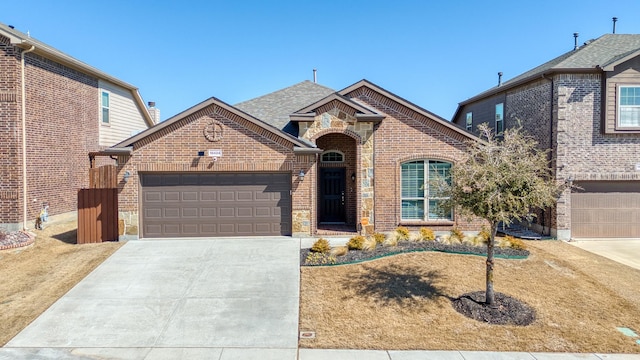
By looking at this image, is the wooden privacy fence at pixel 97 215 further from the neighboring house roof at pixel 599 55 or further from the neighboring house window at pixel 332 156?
the neighboring house roof at pixel 599 55

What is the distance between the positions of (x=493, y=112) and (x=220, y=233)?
1463 cm

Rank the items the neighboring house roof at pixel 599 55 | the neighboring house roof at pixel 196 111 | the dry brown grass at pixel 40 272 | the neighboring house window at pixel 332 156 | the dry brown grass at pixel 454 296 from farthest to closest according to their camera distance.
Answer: the neighboring house window at pixel 332 156 < the neighboring house roof at pixel 599 55 < the neighboring house roof at pixel 196 111 < the dry brown grass at pixel 40 272 < the dry brown grass at pixel 454 296

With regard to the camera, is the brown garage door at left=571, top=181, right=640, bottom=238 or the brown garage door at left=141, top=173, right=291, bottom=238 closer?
the brown garage door at left=141, top=173, right=291, bottom=238

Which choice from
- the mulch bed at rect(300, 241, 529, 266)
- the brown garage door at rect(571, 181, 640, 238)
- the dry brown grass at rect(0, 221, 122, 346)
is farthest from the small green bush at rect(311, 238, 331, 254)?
the brown garage door at rect(571, 181, 640, 238)

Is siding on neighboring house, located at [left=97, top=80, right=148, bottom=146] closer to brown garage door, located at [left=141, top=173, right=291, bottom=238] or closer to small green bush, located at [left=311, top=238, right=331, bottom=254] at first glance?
brown garage door, located at [left=141, top=173, right=291, bottom=238]

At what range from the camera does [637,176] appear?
1388cm

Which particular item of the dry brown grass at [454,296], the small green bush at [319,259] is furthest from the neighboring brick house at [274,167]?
the dry brown grass at [454,296]

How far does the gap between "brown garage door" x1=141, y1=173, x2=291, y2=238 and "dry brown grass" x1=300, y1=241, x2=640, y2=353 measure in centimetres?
359

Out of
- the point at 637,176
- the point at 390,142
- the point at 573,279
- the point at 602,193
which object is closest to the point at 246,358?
the point at 573,279

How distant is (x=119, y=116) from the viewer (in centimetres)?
1998

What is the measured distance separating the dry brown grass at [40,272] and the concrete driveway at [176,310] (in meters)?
0.33

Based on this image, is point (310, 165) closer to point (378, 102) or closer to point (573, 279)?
point (378, 102)

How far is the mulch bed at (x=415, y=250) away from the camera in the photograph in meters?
10.1

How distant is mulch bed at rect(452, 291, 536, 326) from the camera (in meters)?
7.34
